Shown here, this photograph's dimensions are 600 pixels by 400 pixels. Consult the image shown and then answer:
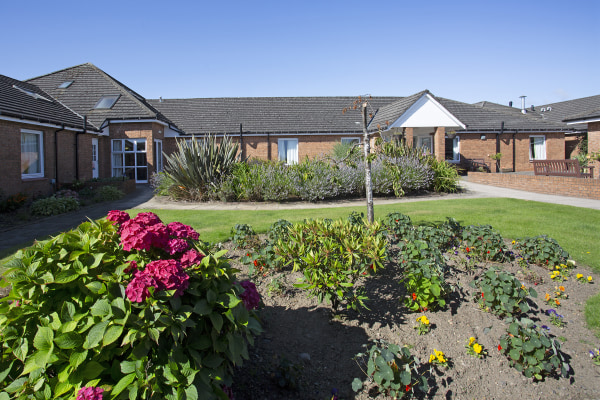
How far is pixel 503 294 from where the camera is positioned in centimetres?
393

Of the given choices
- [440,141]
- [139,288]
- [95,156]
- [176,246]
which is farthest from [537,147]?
[139,288]

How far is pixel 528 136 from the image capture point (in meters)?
27.0

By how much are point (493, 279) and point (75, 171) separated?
1736 cm

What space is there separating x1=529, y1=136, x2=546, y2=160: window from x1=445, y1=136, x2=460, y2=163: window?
5.60 meters

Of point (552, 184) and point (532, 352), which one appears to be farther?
point (552, 184)

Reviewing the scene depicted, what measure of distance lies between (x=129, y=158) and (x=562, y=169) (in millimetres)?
20515

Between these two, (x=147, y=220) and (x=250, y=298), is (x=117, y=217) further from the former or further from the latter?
(x=250, y=298)

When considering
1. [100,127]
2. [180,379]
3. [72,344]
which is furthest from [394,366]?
[100,127]

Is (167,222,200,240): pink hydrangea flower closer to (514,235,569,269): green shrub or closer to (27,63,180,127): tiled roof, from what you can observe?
A: (514,235,569,269): green shrub

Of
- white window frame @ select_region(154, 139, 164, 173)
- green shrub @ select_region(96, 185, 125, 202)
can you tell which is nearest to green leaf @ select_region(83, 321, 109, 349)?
green shrub @ select_region(96, 185, 125, 202)

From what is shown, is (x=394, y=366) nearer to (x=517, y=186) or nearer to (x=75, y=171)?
(x=517, y=186)

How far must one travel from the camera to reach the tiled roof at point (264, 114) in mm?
26531

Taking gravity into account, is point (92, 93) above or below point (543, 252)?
above

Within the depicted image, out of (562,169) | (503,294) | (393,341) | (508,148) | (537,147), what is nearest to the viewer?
(393,341)
